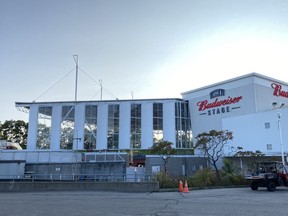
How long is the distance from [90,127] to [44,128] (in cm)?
736

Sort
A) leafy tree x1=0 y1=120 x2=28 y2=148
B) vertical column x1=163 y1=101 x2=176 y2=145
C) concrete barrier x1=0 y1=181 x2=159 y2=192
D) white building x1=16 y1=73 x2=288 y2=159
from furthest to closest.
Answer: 1. leafy tree x1=0 y1=120 x2=28 y2=148
2. vertical column x1=163 y1=101 x2=176 y2=145
3. white building x1=16 y1=73 x2=288 y2=159
4. concrete barrier x1=0 y1=181 x2=159 y2=192

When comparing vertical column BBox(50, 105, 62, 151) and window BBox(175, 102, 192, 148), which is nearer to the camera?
vertical column BBox(50, 105, 62, 151)

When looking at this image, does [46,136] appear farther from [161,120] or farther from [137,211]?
[137,211]

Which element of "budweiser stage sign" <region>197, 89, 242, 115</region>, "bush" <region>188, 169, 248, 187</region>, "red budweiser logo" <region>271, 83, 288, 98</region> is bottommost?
"bush" <region>188, 169, 248, 187</region>

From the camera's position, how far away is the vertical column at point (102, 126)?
49.8 metres

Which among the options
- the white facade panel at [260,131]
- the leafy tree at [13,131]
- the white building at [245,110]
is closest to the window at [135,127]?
the white building at [245,110]

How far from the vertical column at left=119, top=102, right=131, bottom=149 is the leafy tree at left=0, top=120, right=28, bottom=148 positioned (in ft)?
139

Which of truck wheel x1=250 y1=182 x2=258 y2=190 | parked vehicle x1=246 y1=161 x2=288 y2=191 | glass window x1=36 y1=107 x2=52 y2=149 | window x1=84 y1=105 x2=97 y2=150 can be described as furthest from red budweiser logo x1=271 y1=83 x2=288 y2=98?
glass window x1=36 y1=107 x2=52 y2=149

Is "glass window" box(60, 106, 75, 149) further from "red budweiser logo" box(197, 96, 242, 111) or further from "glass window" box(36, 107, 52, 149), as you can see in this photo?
"red budweiser logo" box(197, 96, 242, 111)

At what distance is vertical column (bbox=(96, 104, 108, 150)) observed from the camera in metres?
49.8

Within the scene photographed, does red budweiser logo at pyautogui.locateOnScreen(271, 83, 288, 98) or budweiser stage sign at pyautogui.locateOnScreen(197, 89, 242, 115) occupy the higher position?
red budweiser logo at pyautogui.locateOnScreen(271, 83, 288, 98)

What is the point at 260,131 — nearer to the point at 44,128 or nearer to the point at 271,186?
the point at 271,186

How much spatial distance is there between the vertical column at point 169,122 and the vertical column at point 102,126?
30.9 feet

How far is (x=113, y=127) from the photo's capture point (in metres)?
51.1
